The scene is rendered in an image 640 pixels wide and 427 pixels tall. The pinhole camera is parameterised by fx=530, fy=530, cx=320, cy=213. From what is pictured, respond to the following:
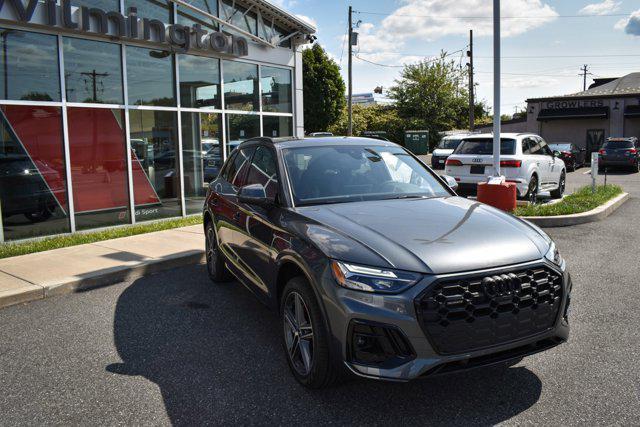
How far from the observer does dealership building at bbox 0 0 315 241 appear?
867cm

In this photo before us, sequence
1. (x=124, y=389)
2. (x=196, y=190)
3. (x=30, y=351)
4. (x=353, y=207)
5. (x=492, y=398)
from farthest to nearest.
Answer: (x=196, y=190) → (x=30, y=351) → (x=353, y=207) → (x=124, y=389) → (x=492, y=398)

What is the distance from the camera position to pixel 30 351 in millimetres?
4285

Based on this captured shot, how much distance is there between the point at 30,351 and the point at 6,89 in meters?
5.88

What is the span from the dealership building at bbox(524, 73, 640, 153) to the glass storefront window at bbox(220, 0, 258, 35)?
31470mm

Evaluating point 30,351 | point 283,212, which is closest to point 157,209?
point 30,351

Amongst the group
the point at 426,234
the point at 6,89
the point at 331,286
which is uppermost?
the point at 6,89

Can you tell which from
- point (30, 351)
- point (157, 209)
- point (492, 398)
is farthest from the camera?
point (157, 209)

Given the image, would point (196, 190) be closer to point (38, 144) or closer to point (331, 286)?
point (38, 144)

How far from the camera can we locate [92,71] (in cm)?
962

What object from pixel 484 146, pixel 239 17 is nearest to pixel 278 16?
pixel 239 17

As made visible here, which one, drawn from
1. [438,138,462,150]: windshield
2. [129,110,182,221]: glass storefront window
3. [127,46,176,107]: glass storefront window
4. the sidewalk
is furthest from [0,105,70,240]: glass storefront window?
[438,138,462,150]: windshield

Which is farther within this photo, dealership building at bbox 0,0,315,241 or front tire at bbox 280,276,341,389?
dealership building at bbox 0,0,315,241

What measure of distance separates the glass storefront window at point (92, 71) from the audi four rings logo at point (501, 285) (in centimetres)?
862

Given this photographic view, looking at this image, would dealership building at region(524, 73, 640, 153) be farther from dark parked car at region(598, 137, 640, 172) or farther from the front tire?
the front tire
